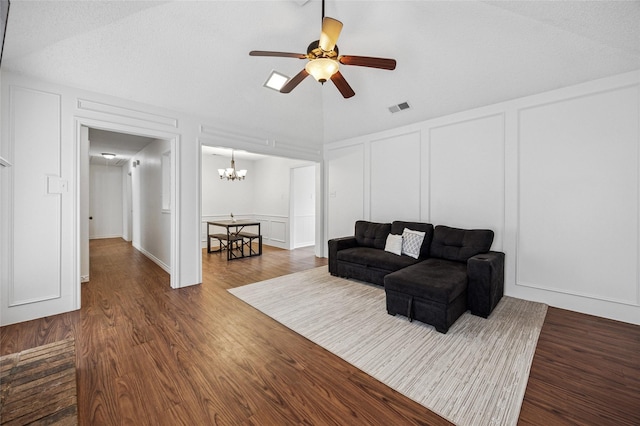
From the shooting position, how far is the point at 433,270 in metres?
3.05

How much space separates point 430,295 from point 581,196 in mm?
2283

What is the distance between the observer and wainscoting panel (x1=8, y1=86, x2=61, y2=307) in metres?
2.74

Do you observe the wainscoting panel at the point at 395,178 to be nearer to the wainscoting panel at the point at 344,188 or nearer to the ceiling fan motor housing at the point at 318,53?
the wainscoting panel at the point at 344,188

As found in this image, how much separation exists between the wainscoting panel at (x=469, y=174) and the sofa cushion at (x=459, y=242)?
12.8 inches

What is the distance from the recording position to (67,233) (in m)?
3.04

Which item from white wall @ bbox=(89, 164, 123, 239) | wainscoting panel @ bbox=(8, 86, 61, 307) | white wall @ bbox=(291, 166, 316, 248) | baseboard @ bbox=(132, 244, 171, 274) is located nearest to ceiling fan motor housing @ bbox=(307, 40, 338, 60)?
wainscoting panel @ bbox=(8, 86, 61, 307)

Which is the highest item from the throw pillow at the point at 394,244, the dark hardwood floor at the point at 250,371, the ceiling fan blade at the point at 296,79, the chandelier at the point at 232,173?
the ceiling fan blade at the point at 296,79

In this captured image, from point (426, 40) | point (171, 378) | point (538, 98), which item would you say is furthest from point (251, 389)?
point (538, 98)

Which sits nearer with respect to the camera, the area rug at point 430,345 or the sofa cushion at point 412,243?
the area rug at point 430,345

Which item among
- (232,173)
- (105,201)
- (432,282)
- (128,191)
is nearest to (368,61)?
(432,282)

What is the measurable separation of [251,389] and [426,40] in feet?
13.1

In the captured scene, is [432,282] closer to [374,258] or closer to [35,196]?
[374,258]

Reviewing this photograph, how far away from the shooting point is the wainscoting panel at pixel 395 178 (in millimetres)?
4548

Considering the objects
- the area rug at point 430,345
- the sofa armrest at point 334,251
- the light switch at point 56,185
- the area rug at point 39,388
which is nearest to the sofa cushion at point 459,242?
the area rug at point 430,345
